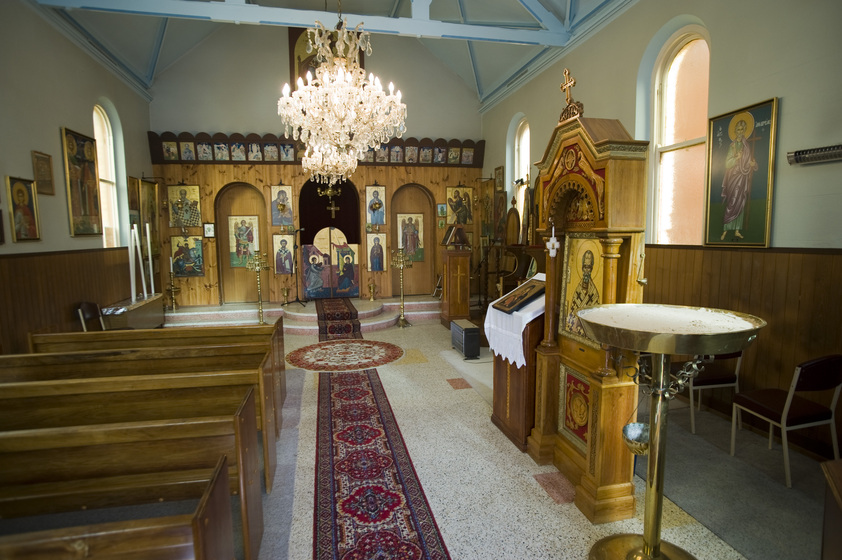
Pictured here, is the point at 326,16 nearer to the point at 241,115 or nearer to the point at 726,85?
the point at 241,115

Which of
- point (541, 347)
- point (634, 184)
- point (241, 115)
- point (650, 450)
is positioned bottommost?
point (650, 450)

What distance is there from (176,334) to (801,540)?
14.8ft

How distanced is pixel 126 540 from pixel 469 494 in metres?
2.15

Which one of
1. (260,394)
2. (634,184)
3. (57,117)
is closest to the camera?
(634,184)

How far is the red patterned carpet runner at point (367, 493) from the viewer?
246cm

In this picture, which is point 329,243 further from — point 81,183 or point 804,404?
point 804,404

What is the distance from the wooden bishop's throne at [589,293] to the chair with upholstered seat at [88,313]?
541cm

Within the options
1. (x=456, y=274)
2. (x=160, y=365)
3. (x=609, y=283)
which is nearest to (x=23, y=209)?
(x=160, y=365)

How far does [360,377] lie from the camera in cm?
540

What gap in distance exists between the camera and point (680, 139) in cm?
499

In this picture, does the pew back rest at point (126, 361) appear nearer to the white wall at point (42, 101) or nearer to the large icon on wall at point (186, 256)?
the white wall at point (42, 101)

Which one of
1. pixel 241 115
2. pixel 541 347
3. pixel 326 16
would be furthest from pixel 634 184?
pixel 241 115

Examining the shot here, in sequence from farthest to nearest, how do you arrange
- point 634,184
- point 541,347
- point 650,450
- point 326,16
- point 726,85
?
point 326,16, point 726,85, point 541,347, point 634,184, point 650,450

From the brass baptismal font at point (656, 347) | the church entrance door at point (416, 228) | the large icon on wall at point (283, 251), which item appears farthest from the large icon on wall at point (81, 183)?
the brass baptismal font at point (656, 347)
